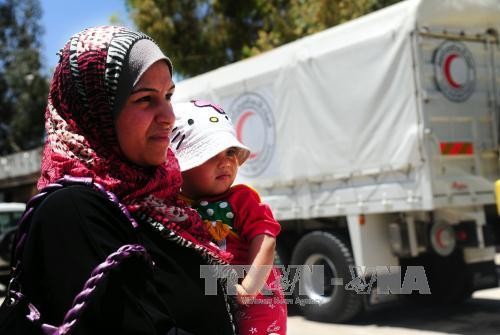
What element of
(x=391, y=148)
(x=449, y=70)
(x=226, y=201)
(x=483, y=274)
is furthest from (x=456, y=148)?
(x=226, y=201)

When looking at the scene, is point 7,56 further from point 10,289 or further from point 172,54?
point 10,289

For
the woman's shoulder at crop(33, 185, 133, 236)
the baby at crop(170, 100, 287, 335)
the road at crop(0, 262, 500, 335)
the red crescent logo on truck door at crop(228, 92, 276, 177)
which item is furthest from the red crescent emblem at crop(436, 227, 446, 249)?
the woman's shoulder at crop(33, 185, 133, 236)

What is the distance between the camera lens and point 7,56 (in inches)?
1340

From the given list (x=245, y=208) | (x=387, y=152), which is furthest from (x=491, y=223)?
(x=245, y=208)

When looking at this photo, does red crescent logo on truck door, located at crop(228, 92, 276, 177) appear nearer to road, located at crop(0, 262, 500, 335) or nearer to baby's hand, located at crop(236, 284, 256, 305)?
road, located at crop(0, 262, 500, 335)

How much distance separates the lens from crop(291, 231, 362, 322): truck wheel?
6824 mm

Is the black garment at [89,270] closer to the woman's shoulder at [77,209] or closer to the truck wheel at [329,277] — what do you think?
the woman's shoulder at [77,209]

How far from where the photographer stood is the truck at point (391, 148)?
6.31 metres

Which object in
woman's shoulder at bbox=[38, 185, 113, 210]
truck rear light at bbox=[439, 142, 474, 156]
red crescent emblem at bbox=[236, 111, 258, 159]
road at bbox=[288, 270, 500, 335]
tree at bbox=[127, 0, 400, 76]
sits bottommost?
road at bbox=[288, 270, 500, 335]

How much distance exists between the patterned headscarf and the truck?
4.65m

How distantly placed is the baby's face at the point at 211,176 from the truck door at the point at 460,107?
422cm

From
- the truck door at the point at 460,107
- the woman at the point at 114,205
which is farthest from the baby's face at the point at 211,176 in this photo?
the truck door at the point at 460,107

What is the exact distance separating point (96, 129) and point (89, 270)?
1.15 feet

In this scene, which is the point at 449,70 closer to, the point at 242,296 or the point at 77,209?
the point at 242,296
